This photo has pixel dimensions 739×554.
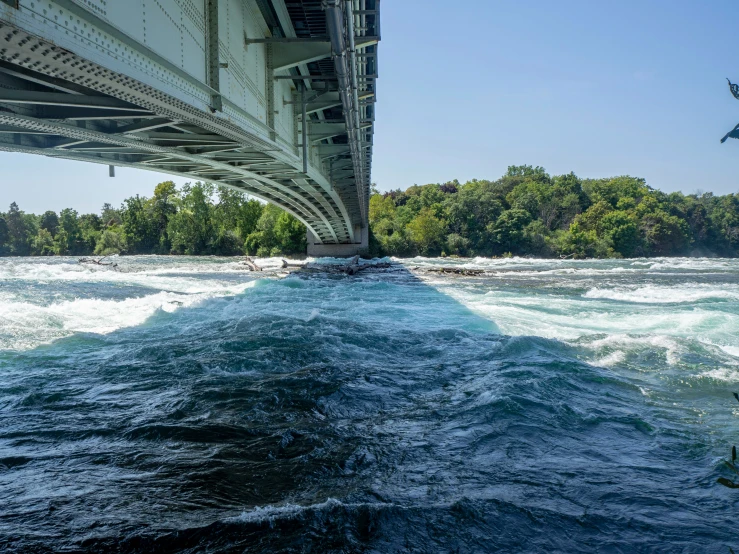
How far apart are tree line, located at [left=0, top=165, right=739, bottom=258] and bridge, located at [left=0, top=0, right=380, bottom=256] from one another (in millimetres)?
41092

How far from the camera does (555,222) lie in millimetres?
86312

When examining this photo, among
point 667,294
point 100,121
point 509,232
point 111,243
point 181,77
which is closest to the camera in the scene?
point 181,77

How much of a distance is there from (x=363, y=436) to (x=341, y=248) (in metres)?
45.3

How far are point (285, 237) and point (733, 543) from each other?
56.2 metres

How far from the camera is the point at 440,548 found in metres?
4.11

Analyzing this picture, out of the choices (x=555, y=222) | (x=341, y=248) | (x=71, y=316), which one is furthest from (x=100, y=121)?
(x=555, y=222)

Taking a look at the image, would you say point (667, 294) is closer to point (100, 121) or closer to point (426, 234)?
point (100, 121)

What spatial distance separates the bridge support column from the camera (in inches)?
1983

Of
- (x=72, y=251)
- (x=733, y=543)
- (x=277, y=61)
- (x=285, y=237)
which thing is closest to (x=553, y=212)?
(x=285, y=237)

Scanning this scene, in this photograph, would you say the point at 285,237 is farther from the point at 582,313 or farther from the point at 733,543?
the point at 733,543

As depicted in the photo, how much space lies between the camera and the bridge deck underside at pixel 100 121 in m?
5.07

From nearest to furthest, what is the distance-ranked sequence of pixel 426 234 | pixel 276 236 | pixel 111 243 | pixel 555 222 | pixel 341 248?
pixel 341 248, pixel 276 236, pixel 426 234, pixel 111 243, pixel 555 222

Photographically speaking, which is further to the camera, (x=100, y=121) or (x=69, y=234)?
(x=69, y=234)

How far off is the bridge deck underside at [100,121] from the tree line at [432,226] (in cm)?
4092
